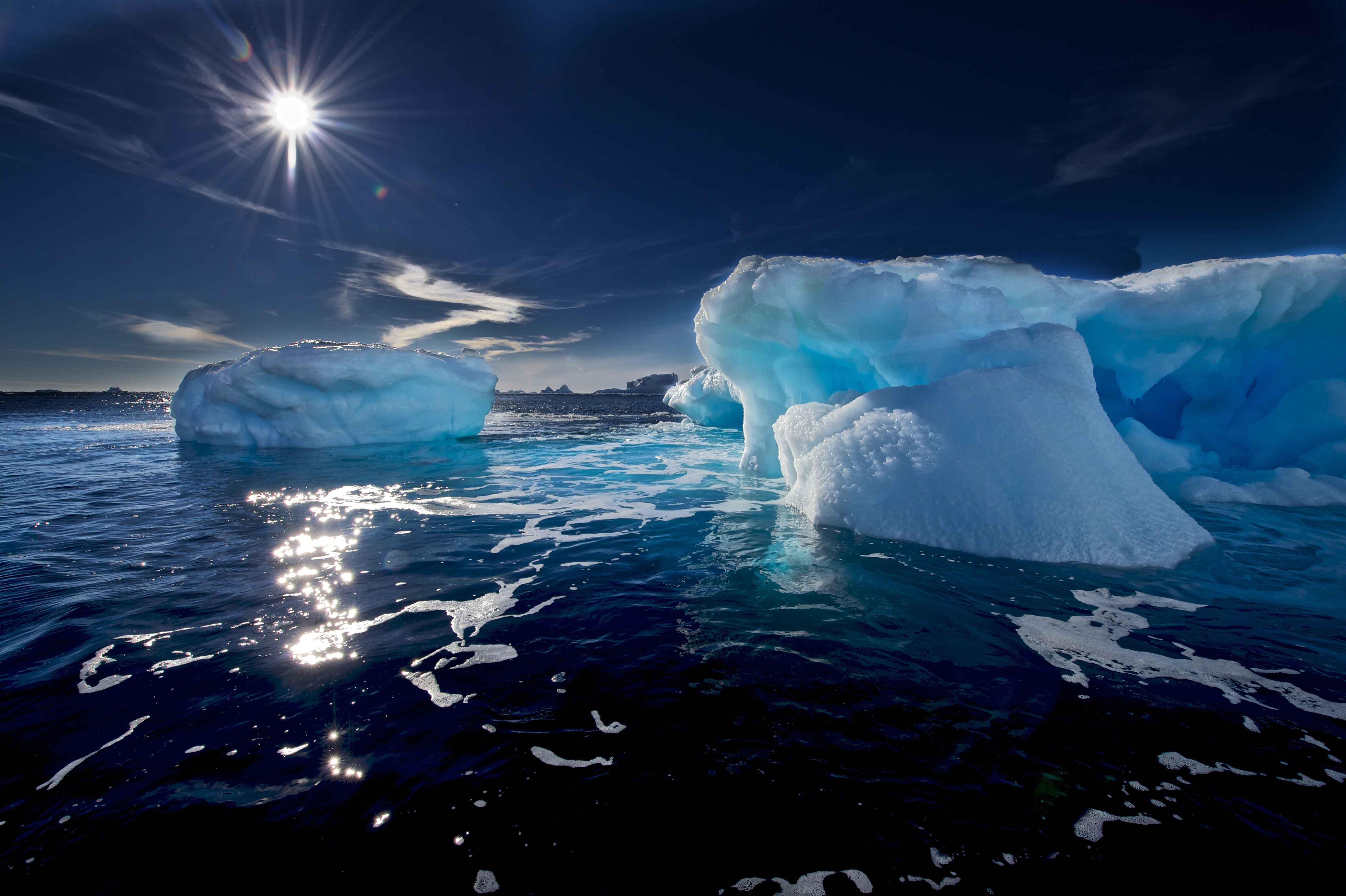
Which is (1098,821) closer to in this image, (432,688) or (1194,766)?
(1194,766)

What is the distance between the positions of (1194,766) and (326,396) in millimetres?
20305

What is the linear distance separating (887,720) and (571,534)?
4.61m

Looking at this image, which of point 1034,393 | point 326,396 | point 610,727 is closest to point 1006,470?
point 1034,393

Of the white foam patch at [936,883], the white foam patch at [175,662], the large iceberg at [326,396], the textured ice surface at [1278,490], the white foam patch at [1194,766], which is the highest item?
the large iceberg at [326,396]

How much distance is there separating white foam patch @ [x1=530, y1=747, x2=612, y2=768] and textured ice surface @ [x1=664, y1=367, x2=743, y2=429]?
18.7 meters

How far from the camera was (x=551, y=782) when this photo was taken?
89.1 inches

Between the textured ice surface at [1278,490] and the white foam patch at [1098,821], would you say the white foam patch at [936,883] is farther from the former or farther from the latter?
the textured ice surface at [1278,490]

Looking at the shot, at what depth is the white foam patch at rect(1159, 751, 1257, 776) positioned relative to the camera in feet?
7.42

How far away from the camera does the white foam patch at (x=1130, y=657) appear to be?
2.85 m

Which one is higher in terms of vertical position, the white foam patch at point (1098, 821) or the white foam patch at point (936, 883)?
the white foam patch at point (1098, 821)

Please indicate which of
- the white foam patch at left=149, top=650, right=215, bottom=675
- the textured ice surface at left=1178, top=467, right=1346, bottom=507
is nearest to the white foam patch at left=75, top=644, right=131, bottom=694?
the white foam patch at left=149, top=650, right=215, bottom=675

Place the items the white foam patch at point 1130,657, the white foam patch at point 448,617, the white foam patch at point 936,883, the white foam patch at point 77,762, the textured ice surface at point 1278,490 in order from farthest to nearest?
the textured ice surface at point 1278,490, the white foam patch at point 448,617, the white foam patch at point 1130,657, the white foam patch at point 77,762, the white foam patch at point 936,883

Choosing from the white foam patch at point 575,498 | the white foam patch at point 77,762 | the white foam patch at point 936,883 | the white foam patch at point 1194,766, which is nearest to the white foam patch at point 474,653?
the white foam patch at point 77,762

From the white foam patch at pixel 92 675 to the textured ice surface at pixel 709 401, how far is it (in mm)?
18593
